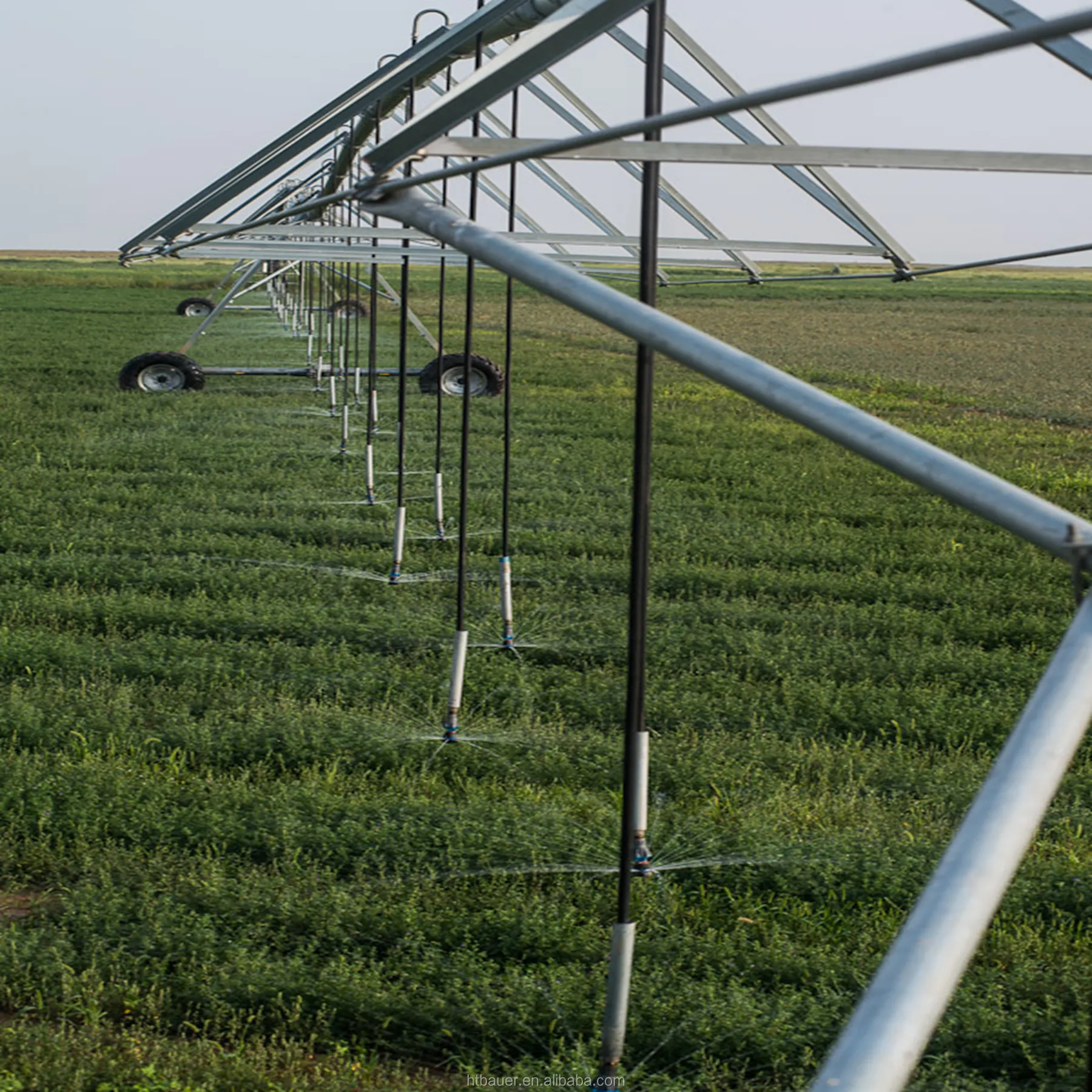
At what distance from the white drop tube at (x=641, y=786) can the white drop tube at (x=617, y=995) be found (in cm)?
23

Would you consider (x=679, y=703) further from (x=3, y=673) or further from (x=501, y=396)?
(x=501, y=396)

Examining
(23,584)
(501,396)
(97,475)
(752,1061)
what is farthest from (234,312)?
(752,1061)

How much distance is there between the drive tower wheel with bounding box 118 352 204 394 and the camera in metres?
15.6

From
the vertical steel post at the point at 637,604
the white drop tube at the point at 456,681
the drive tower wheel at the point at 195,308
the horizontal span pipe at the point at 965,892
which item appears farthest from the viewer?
the drive tower wheel at the point at 195,308

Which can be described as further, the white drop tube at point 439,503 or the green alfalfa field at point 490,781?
the white drop tube at point 439,503

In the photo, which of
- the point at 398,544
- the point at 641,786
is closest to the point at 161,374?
the point at 398,544

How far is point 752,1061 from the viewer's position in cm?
290

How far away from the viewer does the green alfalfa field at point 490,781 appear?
299 centimetres

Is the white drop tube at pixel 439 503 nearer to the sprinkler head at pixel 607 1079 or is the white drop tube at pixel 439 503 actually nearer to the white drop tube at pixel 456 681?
the white drop tube at pixel 456 681

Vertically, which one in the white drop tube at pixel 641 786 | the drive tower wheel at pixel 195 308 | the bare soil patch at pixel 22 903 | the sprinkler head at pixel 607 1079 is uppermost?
the drive tower wheel at pixel 195 308

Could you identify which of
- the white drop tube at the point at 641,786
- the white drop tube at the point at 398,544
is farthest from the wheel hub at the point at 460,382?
the white drop tube at the point at 641,786

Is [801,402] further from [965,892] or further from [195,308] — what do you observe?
[195,308]

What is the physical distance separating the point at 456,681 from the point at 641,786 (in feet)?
5.62

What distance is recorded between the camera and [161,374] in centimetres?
1574
